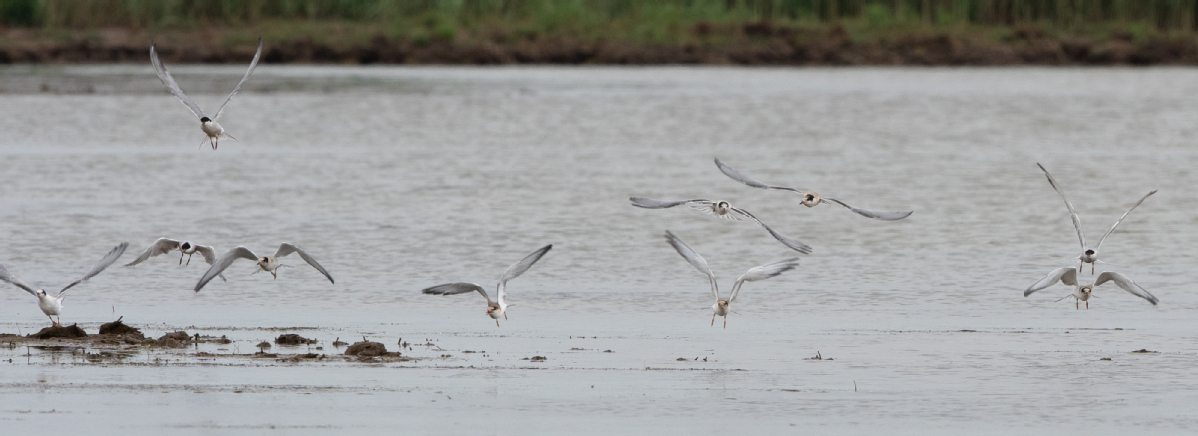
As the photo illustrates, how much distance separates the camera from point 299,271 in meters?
13.8

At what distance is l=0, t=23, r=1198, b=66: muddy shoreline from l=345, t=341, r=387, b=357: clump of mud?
160ft

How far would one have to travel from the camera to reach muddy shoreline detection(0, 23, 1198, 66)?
58219 millimetres

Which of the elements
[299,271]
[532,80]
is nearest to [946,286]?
[299,271]

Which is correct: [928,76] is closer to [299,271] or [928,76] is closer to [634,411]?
[299,271]

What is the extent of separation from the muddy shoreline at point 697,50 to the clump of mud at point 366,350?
4877cm

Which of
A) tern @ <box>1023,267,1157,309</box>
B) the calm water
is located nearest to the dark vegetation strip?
the calm water

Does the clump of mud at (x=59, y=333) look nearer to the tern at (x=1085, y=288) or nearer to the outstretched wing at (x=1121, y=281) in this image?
the tern at (x=1085, y=288)

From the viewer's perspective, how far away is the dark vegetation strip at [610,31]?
58688 mm

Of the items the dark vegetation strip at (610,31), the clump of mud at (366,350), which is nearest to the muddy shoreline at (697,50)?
the dark vegetation strip at (610,31)

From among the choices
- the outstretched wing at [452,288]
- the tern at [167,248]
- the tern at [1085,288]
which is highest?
the tern at [167,248]

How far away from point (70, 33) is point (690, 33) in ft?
65.3

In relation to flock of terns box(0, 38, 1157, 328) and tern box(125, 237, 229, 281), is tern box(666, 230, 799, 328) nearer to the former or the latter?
flock of terns box(0, 38, 1157, 328)

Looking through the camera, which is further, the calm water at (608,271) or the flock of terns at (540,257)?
the flock of terns at (540,257)

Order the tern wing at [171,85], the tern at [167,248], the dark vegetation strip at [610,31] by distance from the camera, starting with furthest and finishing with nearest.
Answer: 1. the dark vegetation strip at [610,31]
2. the tern wing at [171,85]
3. the tern at [167,248]
